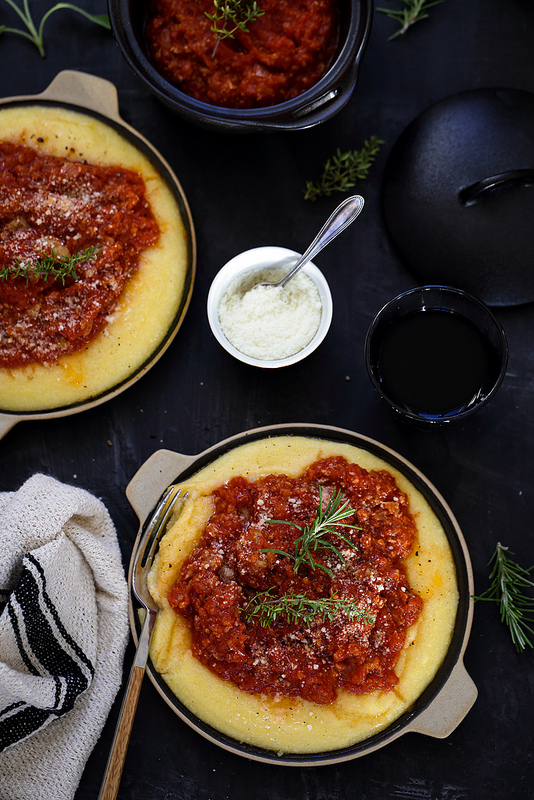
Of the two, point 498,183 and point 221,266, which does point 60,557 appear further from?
point 498,183

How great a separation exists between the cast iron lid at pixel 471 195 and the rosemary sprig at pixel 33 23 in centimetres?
119

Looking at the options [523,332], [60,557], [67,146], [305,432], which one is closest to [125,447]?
[60,557]

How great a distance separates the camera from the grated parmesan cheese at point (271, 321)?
203cm

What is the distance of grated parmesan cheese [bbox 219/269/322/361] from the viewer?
2.03 m

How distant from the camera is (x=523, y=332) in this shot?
222 centimetres

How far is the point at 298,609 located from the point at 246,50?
5.58 feet

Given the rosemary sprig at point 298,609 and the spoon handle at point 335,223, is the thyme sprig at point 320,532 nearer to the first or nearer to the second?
the rosemary sprig at point 298,609

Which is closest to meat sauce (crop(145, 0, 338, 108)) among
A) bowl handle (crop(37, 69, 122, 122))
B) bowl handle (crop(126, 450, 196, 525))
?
bowl handle (crop(37, 69, 122, 122))

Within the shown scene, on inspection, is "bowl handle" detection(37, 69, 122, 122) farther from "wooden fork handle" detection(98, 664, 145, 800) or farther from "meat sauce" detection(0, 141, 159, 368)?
"wooden fork handle" detection(98, 664, 145, 800)

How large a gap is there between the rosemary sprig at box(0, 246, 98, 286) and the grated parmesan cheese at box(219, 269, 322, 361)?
1.54 feet

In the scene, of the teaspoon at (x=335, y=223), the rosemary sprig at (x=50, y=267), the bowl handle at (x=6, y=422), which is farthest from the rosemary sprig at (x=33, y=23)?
the bowl handle at (x=6, y=422)

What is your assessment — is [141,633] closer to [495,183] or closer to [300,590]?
[300,590]

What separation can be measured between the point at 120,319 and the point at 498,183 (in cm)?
124

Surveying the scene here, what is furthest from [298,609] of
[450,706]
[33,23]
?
[33,23]
